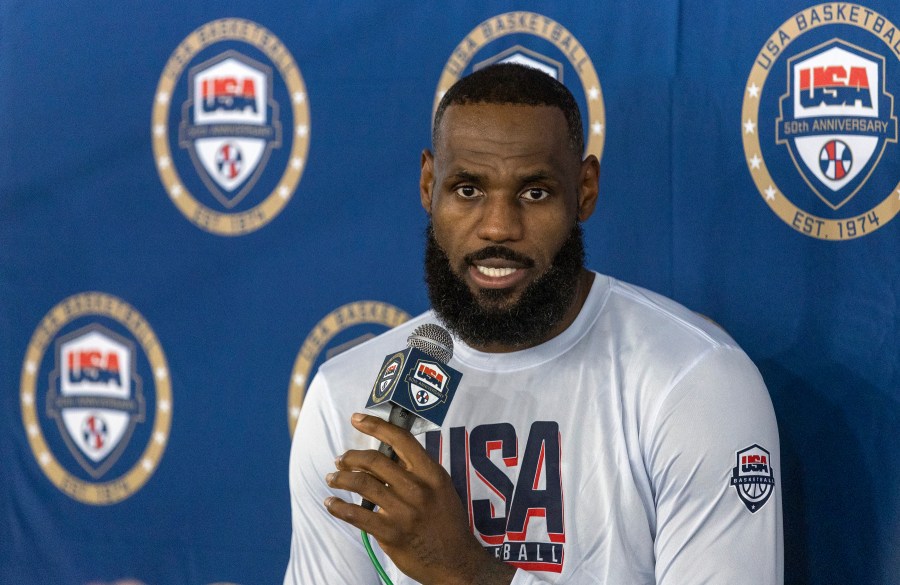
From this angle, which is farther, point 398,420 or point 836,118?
point 836,118

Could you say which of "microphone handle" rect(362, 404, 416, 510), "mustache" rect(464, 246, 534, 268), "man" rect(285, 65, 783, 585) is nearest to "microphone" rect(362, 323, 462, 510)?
"microphone handle" rect(362, 404, 416, 510)

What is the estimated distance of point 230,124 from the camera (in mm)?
2279

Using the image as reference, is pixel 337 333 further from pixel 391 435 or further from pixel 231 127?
pixel 391 435

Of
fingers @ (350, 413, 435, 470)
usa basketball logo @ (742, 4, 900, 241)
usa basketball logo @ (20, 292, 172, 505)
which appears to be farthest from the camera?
usa basketball logo @ (20, 292, 172, 505)

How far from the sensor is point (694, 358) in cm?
159

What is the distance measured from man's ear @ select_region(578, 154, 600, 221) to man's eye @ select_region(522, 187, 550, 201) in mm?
104

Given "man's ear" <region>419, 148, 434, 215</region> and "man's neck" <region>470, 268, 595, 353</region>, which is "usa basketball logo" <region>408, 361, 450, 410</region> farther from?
"man's ear" <region>419, 148, 434, 215</region>

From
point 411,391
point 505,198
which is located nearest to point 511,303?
point 505,198

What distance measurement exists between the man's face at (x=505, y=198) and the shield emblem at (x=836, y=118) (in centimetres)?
50

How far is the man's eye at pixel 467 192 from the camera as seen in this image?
163 cm

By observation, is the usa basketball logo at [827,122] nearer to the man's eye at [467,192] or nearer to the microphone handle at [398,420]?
the man's eye at [467,192]

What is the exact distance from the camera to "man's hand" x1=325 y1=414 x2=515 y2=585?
1288mm

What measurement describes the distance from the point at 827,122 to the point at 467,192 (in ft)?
2.30

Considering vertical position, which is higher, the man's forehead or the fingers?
the man's forehead
